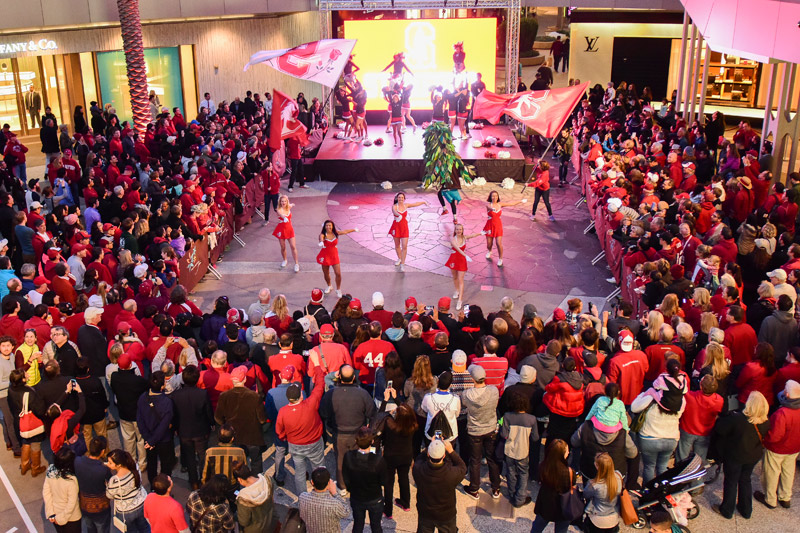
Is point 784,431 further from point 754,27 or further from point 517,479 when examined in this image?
point 754,27

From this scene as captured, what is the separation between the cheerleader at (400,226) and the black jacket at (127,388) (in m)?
6.39

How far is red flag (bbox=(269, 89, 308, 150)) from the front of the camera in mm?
17094

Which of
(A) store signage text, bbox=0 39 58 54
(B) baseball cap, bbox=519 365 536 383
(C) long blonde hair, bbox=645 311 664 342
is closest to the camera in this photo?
(B) baseball cap, bbox=519 365 536 383

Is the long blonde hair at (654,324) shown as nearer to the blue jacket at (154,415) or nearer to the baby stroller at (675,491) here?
the baby stroller at (675,491)

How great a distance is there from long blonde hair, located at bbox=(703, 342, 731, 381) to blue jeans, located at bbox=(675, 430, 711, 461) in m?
0.65

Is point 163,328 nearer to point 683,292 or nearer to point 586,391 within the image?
point 586,391

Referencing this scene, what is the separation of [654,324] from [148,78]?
21.0 m

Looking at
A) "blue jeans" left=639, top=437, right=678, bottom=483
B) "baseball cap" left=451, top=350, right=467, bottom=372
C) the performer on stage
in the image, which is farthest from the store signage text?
"blue jeans" left=639, top=437, right=678, bottom=483

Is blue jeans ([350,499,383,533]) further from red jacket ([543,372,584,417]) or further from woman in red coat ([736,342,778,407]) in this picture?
woman in red coat ([736,342,778,407])

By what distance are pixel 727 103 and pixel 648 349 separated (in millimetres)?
24096

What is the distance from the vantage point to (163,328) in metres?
8.91

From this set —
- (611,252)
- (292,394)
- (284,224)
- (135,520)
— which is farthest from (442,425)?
(611,252)

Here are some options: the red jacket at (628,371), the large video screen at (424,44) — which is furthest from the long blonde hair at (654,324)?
the large video screen at (424,44)

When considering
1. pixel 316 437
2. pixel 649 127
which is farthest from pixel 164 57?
pixel 316 437
